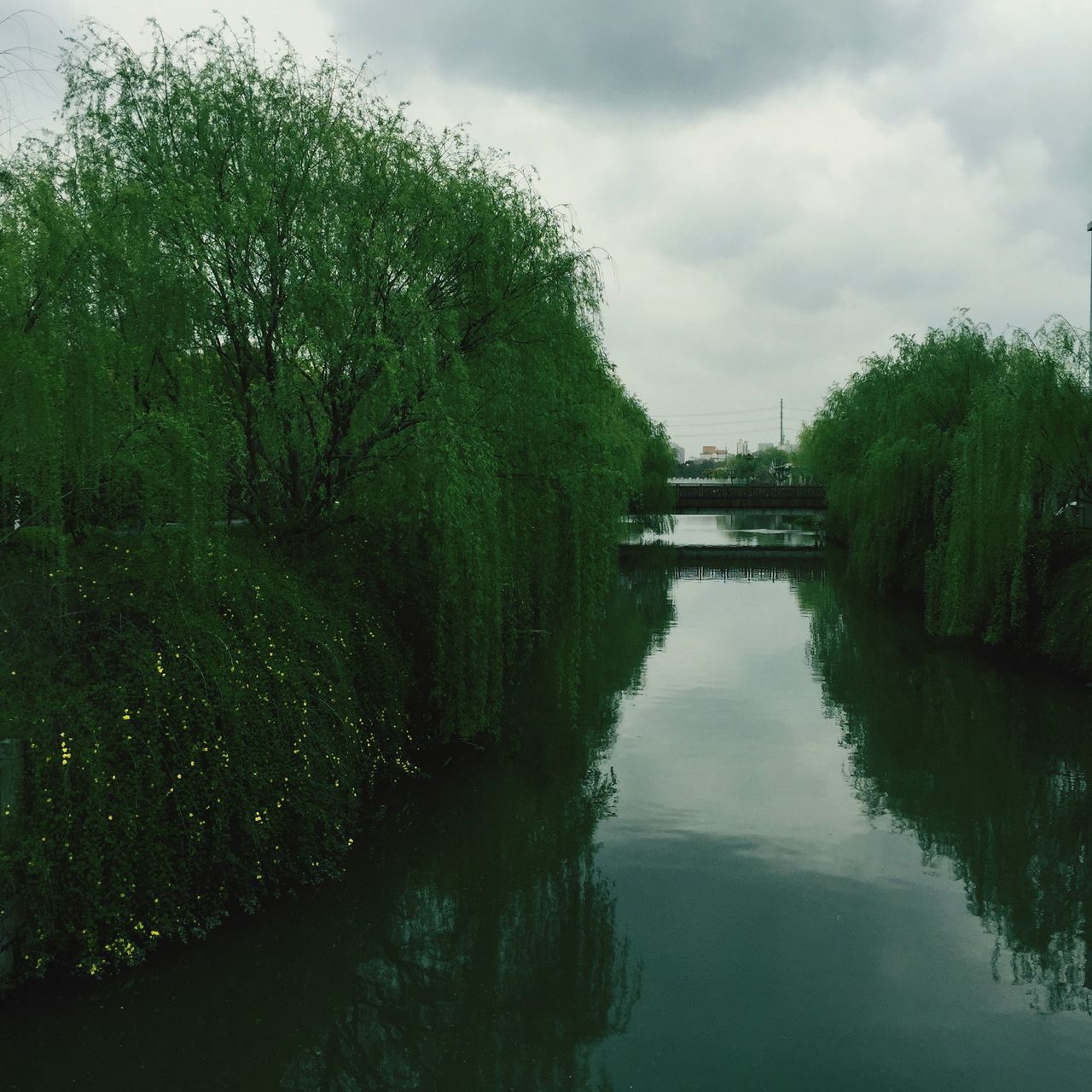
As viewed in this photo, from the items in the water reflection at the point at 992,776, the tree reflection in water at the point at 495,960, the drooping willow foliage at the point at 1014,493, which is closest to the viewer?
the tree reflection in water at the point at 495,960

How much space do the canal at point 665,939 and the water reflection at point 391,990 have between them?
0.7 inches

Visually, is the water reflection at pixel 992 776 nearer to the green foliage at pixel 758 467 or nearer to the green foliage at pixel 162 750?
the green foliage at pixel 162 750

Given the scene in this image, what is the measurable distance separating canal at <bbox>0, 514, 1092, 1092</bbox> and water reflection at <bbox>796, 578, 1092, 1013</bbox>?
0.13 feet

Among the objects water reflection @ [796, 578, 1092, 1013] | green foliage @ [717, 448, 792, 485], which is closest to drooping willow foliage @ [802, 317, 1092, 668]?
water reflection @ [796, 578, 1092, 1013]

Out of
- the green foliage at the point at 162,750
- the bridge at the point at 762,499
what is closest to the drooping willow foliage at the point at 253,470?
the green foliage at the point at 162,750

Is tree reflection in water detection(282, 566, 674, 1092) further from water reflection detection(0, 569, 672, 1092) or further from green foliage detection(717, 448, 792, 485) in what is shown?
green foliage detection(717, 448, 792, 485)

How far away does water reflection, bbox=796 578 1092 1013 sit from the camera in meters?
6.73

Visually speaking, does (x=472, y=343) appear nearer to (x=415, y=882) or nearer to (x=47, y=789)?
(x=415, y=882)

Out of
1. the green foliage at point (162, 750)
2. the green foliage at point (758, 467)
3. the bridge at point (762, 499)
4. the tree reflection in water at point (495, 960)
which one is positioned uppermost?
the green foliage at point (758, 467)

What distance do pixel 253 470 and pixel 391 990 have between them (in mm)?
5124

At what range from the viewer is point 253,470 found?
30.6 feet

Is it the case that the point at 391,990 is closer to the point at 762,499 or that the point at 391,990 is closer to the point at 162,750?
the point at 162,750

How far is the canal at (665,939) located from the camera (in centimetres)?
525

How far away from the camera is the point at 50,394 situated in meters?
5.64
